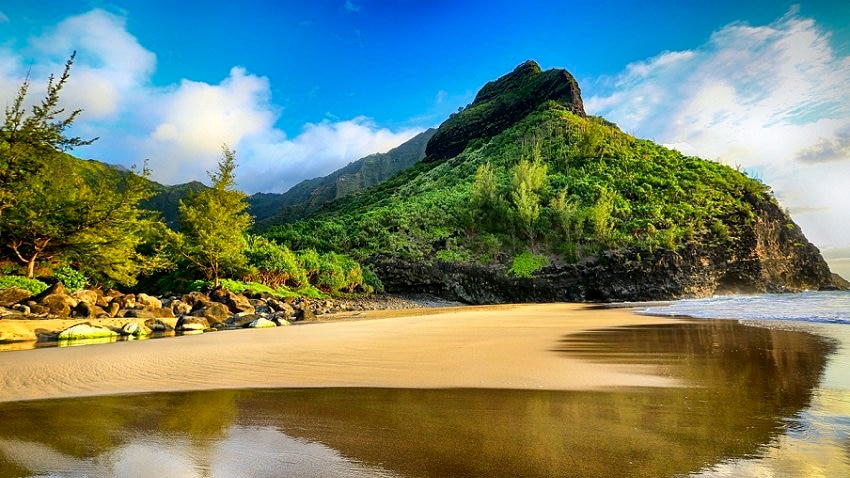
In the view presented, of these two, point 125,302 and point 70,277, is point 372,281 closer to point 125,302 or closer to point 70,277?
point 125,302

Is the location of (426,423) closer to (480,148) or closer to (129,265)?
(129,265)

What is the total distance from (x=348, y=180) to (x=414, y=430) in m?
142

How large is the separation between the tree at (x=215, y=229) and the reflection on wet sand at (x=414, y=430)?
19.5m

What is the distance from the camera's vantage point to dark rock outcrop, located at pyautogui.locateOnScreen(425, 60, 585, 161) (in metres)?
69.0

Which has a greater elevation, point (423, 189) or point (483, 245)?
point (423, 189)

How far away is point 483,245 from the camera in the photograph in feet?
119

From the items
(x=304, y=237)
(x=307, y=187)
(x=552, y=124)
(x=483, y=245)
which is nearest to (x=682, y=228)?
(x=483, y=245)

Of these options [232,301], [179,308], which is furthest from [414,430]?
[232,301]

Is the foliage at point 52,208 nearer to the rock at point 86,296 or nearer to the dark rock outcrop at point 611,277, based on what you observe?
the rock at point 86,296

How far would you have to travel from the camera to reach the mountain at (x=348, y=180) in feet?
448

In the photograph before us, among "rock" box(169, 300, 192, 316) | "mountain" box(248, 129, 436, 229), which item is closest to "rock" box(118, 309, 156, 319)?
"rock" box(169, 300, 192, 316)

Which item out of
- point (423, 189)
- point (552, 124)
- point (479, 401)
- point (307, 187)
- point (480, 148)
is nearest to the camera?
point (479, 401)

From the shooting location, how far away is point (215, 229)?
74.3 feet

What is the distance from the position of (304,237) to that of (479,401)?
106 ft
